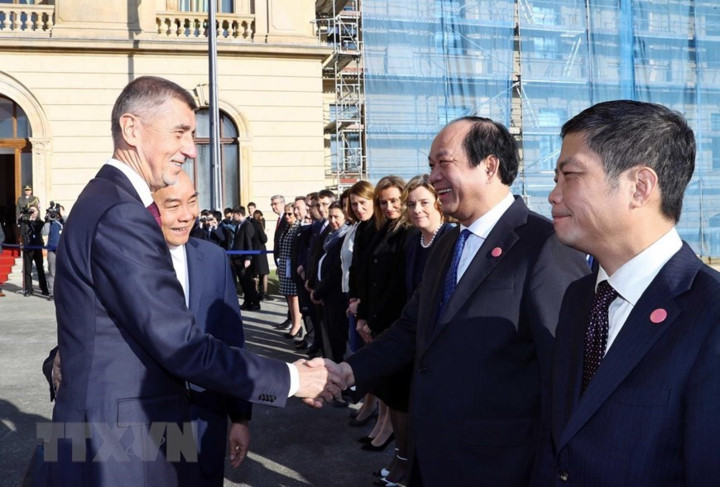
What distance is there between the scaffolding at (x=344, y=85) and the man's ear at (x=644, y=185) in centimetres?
2107

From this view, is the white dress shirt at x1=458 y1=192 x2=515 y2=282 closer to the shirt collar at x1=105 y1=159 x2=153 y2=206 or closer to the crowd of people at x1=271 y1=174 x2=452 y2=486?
the crowd of people at x1=271 y1=174 x2=452 y2=486

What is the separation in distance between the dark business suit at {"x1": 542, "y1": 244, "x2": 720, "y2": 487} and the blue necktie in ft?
3.00

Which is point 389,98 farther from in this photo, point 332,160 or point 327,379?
point 327,379

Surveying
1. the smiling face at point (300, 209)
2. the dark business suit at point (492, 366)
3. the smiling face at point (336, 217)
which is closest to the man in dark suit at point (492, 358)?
the dark business suit at point (492, 366)

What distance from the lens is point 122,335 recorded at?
2.16 metres

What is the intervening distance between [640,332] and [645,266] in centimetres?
18

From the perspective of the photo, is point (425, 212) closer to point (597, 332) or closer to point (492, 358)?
point (492, 358)

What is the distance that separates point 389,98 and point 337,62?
7771 millimetres

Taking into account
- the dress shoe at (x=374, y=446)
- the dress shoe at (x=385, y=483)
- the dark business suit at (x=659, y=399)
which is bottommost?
the dress shoe at (x=385, y=483)

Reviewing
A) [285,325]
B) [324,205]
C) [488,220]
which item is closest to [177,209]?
[488,220]

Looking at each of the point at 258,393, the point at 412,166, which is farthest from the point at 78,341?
the point at 412,166

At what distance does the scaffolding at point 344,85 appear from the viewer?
23375 mm

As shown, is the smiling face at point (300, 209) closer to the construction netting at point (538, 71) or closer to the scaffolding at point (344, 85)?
the construction netting at point (538, 71)

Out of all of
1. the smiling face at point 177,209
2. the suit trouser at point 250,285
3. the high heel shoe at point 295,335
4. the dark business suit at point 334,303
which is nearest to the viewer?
the smiling face at point 177,209
